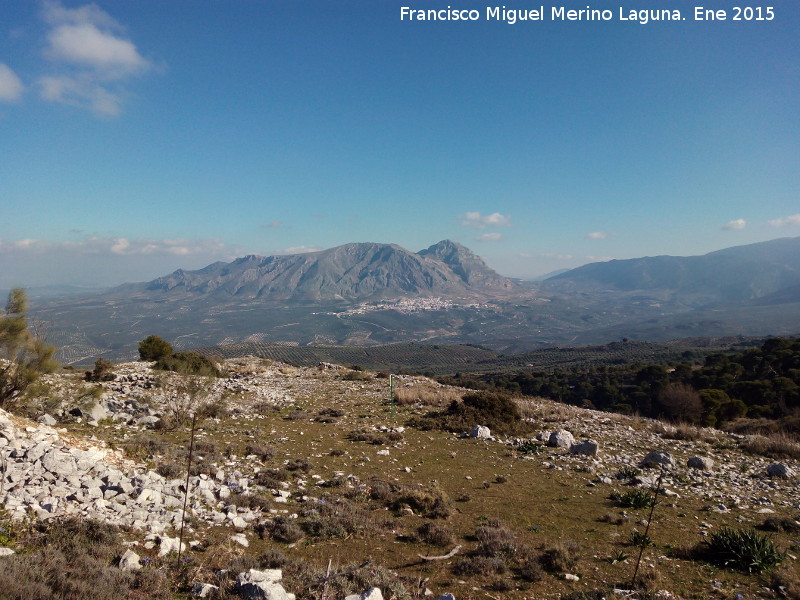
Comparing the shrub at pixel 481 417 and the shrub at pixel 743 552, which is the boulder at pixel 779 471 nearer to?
the shrub at pixel 743 552

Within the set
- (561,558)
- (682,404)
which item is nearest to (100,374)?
(561,558)

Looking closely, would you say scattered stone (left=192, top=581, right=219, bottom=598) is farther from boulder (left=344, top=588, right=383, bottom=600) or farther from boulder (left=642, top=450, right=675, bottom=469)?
boulder (left=642, top=450, right=675, bottom=469)

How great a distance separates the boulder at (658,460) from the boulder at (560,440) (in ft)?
7.57

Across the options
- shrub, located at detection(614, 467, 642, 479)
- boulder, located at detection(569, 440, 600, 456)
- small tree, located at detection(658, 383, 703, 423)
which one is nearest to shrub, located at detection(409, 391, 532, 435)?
boulder, located at detection(569, 440, 600, 456)

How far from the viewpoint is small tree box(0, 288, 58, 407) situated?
1159cm

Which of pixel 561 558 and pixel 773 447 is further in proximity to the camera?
pixel 773 447

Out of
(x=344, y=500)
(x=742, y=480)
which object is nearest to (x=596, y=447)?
(x=742, y=480)

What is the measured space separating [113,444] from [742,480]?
16664 mm

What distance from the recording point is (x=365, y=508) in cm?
859

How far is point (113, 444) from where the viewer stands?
407 inches

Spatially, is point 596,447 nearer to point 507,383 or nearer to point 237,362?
point 237,362

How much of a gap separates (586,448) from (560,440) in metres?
1.14

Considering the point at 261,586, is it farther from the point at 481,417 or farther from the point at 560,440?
the point at 481,417

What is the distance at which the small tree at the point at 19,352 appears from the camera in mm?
11586
